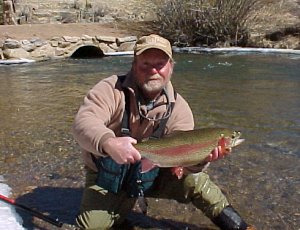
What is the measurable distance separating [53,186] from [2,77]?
10062 millimetres

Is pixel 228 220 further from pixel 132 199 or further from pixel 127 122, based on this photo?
pixel 127 122

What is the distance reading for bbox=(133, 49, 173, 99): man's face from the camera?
3.67 m

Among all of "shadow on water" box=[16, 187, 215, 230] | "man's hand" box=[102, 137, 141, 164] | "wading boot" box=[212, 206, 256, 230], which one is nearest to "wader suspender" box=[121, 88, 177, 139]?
"man's hand" box=[102, 137, 141, 164]

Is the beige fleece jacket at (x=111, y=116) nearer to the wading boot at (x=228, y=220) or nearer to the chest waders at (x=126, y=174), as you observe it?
the chest waders at (x=126, y=174)

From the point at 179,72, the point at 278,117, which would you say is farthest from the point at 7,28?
the point at 278,117

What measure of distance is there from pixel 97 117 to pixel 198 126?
4.67m

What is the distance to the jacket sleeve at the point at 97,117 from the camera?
3320mm

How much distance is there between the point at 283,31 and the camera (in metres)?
24.8

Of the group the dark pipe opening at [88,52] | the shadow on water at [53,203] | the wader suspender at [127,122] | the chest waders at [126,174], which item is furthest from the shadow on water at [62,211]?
the dark pipe opening at [88,52]

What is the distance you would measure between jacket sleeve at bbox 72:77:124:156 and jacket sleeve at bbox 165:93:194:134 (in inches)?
16.5

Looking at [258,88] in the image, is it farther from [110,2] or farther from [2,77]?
[110,2]

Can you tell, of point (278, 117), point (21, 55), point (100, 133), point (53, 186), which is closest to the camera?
point (100, 133)

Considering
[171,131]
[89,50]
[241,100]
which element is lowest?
[89,50]

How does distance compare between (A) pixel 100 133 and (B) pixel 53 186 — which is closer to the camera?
(A) pixel 100 133
